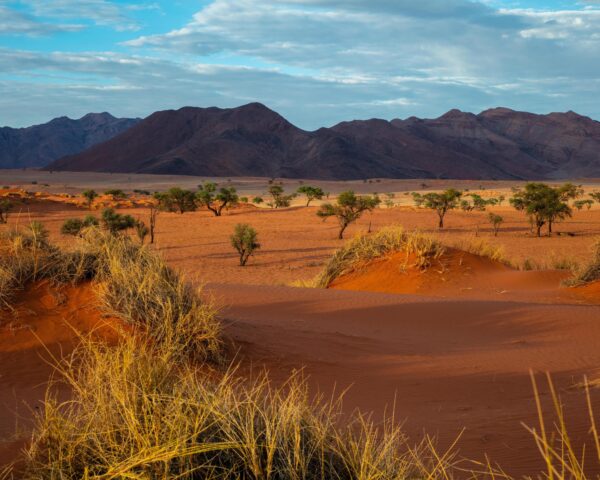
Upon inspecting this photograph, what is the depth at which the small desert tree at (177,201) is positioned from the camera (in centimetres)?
5694

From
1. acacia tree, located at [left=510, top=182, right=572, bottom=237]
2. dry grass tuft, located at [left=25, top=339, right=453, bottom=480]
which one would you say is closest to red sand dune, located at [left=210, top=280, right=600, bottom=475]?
dry grass tuft, located at [left=25, top=339, right=453, bottom=480]

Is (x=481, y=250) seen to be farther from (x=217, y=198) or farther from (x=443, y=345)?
(x=217, y=198)

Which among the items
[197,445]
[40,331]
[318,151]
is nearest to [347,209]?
[40,331]

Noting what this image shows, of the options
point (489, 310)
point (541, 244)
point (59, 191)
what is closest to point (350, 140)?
point (59, 191)

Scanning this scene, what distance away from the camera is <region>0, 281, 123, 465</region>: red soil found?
8203 mm

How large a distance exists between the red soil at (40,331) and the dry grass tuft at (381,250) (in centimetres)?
1245

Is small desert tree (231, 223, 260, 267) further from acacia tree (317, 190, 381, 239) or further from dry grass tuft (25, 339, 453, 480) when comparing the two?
dry grass tuft (25, 339, 453, 480)

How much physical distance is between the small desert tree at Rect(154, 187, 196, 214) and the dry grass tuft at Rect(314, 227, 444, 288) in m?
36.2

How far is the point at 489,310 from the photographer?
1466 cm

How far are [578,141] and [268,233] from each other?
169666 millimetres

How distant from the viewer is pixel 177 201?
58531 mm

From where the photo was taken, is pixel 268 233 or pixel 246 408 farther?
pixel 268 233

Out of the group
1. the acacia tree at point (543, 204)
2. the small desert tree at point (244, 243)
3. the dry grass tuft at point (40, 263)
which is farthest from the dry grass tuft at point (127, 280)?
the acacia tree at point (543, 204)

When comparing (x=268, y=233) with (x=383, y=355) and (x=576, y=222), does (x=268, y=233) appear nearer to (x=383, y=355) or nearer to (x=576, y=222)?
(x=576, y=222)
